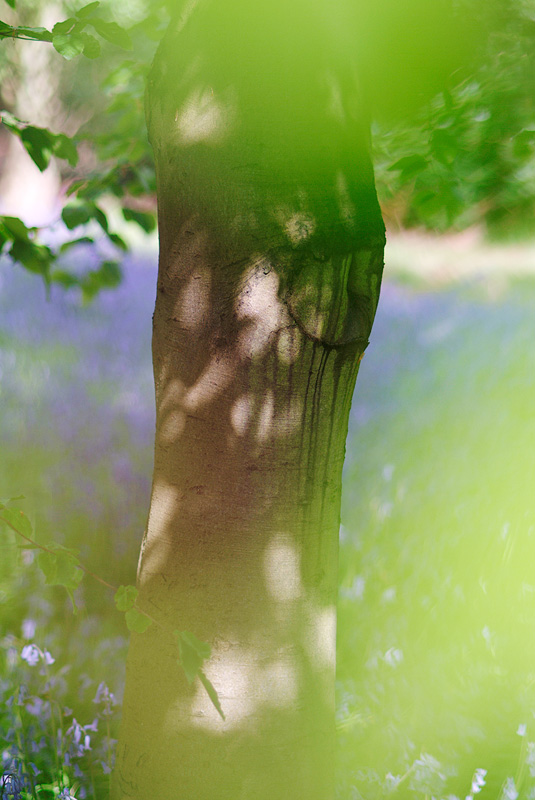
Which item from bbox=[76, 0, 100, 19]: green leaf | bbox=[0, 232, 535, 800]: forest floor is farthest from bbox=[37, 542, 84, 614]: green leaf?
bbox=[0, 232, 535, 800]: forest floor

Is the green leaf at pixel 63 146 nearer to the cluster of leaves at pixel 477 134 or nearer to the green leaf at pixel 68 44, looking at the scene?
the green leaf at pixel 68 44

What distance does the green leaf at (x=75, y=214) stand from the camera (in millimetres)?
1587

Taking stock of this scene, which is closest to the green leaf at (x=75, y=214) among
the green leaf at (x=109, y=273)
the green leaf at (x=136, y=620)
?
the green leaf at (x=109, y=273)

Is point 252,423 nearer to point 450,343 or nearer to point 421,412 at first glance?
point 421,412

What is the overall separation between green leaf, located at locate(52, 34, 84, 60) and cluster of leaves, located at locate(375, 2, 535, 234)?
96 cm

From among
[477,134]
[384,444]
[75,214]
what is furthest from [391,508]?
[75,214]

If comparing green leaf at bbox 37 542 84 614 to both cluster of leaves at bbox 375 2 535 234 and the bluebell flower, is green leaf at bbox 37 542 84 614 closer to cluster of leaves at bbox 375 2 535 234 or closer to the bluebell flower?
the bluebell flower

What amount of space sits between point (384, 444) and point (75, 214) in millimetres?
1878

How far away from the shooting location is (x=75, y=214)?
1607 millimetres

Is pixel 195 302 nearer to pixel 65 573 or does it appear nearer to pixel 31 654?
pixel 65 573

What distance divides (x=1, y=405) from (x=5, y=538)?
724 millimetres

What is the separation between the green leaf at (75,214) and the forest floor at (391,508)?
1404mm

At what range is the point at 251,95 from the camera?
115 cm

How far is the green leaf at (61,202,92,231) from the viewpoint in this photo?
5.21ft
